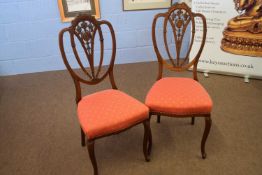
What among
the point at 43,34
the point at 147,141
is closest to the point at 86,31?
the point at 147,141

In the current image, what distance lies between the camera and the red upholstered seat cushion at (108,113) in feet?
4.64

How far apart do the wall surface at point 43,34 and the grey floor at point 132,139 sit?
1.68 feet

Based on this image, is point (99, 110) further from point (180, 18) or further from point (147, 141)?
point (180, 18)

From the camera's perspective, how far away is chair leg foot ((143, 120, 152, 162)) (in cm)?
156

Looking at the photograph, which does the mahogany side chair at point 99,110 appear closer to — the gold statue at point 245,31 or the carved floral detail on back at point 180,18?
the carved floral detail on back at point 180,18

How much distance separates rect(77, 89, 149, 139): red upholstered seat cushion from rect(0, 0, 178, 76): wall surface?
4.99ft

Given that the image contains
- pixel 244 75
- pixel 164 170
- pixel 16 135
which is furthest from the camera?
pixel 244 75

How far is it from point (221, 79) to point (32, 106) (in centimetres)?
203

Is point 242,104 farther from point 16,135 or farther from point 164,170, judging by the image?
point 16,135

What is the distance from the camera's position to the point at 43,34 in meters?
2.90

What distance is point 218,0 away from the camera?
96.3 inches

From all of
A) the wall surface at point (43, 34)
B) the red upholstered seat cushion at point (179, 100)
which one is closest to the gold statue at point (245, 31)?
the wall surface at point (43, 34)

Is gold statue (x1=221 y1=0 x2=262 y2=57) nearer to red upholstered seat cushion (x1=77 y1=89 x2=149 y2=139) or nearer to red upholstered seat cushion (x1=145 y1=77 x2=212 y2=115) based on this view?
red upholstered seat cushion (x1=145 y1=77 x2=212 y2=115)

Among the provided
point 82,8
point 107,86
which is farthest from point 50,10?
point 107,86
